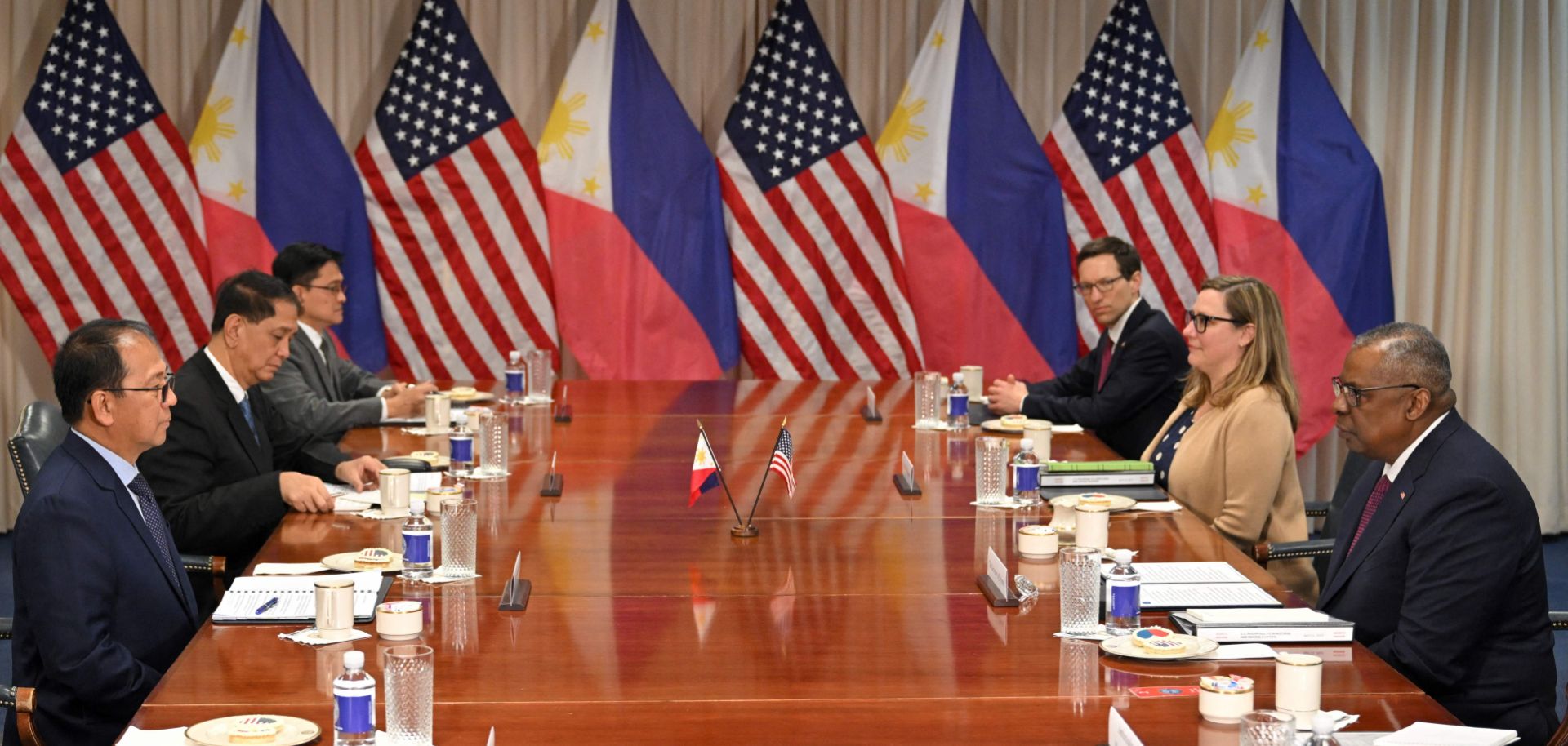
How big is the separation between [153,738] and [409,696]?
0.37 m

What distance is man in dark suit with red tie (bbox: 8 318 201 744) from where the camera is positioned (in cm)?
302

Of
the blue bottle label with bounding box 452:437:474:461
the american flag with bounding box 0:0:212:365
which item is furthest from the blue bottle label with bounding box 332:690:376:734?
the american flag with bounding box 0:0:212:365

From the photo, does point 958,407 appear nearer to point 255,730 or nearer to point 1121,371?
point 1121,371

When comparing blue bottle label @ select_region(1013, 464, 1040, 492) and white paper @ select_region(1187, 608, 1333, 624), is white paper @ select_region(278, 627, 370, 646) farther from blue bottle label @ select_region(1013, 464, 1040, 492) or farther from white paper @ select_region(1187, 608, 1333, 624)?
blue bottle label @ select_region(1013, 464, 1040, 492)

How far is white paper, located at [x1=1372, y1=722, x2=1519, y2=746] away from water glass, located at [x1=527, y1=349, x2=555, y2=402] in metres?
4.35

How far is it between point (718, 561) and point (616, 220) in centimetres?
429

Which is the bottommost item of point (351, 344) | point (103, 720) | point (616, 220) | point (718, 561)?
point (103, 720)

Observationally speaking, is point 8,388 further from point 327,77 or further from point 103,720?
point 103,720

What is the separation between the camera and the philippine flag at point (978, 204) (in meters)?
7.77

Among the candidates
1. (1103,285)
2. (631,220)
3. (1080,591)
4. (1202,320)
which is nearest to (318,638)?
(1080,591)

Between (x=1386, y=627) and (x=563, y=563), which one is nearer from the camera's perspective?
(x=1386, y=627)

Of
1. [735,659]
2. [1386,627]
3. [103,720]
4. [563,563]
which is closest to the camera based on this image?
[735,659]

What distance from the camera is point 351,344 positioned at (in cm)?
777

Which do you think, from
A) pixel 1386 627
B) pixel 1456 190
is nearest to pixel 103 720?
pixel 1386 627
